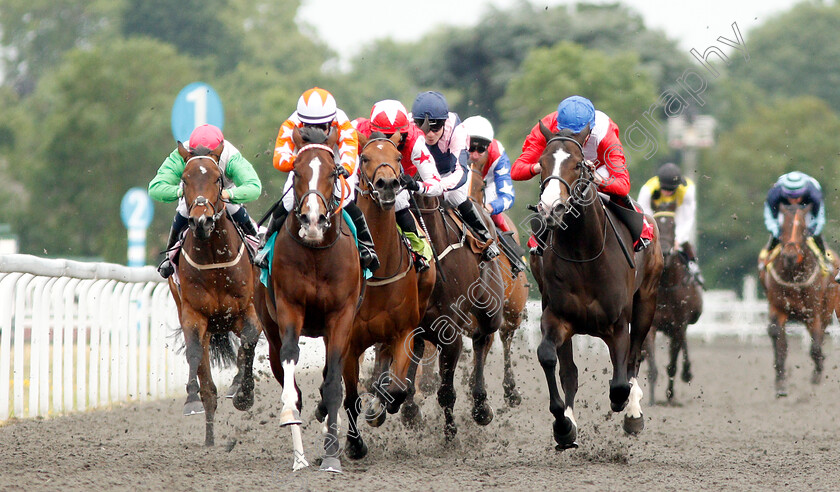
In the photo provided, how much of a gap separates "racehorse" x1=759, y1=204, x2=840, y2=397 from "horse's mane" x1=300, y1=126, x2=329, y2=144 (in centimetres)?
713

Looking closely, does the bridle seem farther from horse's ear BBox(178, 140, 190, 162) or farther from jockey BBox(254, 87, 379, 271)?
horse's ear BBox(178, 140, 190, 162)

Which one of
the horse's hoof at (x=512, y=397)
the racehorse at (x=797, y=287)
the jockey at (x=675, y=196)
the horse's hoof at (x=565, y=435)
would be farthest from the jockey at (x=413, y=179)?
the racehorse at (x=797, y=287)

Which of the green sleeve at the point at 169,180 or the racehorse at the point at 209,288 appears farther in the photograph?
the green sleeve at the point at 169,180

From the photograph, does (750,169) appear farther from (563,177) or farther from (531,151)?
(563,177)

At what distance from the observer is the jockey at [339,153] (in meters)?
6.43

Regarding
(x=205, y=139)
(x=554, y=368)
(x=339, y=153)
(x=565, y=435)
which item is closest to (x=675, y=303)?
(x=565, y=435)

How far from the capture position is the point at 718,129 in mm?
44031

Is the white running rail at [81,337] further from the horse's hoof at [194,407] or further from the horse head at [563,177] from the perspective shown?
the horse head at [563,177]

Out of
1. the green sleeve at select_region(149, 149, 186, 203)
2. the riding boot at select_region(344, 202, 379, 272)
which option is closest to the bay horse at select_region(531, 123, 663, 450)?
the riding boot at select_region(344, 202, 379, 272)

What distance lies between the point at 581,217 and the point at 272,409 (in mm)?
3945

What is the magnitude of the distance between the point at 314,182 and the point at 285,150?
0.48 m

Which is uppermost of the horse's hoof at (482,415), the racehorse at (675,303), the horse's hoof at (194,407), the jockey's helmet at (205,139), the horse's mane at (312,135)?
the jockey's helmet at (205,139)

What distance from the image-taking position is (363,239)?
6.69 metres

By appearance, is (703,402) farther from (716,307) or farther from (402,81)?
(402,81)
